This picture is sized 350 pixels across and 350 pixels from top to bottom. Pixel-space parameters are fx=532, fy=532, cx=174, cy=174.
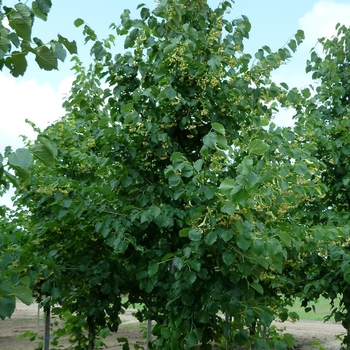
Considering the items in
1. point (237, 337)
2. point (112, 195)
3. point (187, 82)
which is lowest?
point (237, 337)

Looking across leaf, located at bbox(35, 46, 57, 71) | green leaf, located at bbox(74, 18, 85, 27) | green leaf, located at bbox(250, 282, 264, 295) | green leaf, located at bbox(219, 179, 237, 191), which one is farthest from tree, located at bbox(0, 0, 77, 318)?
green leaf, located at bbox(74, 18, 85, 27)

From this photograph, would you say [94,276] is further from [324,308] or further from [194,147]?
[324,308]

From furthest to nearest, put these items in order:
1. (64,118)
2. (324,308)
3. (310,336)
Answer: (324,308) < (310,336) < (64,118)

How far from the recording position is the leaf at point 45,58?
5.69 ft

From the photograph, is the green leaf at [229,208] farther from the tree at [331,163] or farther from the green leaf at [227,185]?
the tree at [331,163]

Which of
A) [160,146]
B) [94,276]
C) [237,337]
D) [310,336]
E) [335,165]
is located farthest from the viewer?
[310,336]

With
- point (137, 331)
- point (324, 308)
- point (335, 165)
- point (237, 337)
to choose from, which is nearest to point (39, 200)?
point (237, 337)

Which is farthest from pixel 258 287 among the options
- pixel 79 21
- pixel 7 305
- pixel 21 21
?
pixel 79 21

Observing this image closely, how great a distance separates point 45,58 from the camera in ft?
5.74

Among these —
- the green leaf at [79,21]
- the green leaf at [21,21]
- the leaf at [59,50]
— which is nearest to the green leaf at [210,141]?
the leaf at [59,50]

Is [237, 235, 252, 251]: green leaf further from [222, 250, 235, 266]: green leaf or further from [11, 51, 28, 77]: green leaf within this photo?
[11, 51, 28, 77]: green leaf

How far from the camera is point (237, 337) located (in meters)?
3.22

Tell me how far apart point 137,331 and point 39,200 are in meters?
9.94

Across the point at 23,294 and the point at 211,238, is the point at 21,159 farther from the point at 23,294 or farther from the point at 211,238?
the point at 211,238
